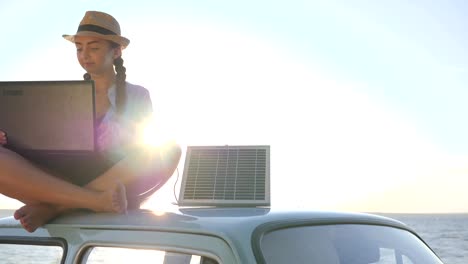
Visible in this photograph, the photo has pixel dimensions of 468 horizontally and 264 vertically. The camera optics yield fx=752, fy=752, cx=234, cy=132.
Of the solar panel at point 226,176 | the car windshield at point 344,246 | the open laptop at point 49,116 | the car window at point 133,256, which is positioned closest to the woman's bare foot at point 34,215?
the open laptop at point 49,116

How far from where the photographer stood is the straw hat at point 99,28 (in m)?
4.41

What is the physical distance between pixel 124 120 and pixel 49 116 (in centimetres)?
65

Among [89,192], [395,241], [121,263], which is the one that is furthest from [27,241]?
[395,241]

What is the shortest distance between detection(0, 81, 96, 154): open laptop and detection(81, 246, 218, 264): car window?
63 cm

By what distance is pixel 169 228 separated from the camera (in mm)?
3213

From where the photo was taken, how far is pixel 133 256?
128 inches

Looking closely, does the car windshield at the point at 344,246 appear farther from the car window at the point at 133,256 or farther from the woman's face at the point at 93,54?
the woman's face at the point at 93,54

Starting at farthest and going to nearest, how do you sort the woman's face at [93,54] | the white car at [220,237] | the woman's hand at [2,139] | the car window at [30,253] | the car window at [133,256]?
the woman's face at [93,54], the woman's hand at [2,139], the car window at [30,253], the car window at [133,256], the white car at [220,237]

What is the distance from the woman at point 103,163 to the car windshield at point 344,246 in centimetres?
90

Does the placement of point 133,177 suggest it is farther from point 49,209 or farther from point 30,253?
point 30,253

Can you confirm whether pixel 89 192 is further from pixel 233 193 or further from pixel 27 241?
pixel 233 193

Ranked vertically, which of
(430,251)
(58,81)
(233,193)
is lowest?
(430,251)

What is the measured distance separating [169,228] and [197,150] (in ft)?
4.78

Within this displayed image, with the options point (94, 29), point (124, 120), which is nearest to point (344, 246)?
point (124, 120)
